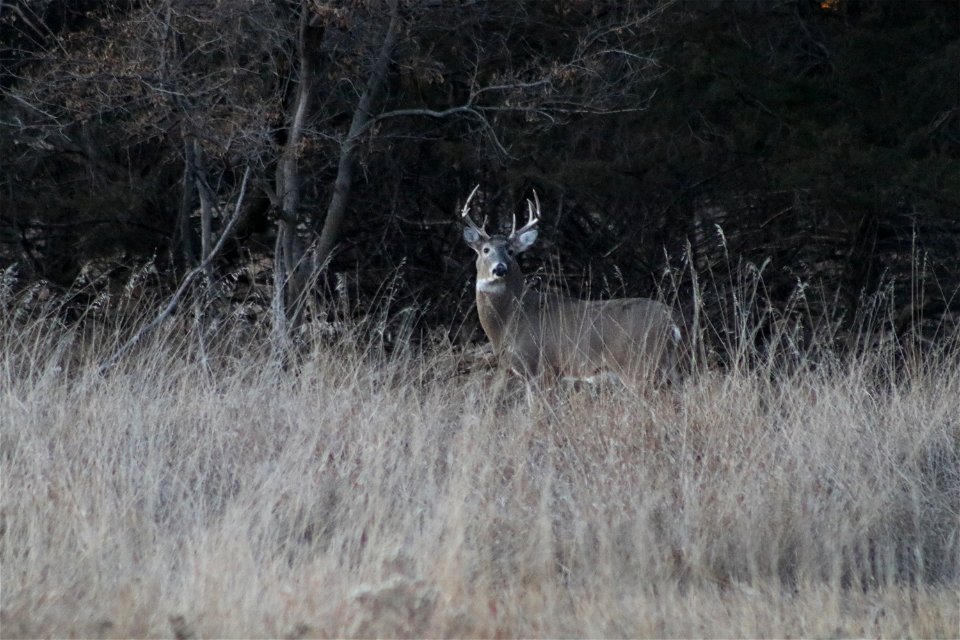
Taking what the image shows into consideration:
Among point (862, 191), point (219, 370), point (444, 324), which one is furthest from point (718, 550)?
point (444, 324)

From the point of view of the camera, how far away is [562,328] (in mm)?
9266

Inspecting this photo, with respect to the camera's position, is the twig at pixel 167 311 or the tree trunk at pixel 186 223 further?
the tree trunk at pixel 186 223

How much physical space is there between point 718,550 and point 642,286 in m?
7.35

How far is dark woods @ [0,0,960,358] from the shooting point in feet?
30.7

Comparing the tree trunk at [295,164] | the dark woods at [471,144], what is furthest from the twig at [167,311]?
the tree trunk at [295,164]

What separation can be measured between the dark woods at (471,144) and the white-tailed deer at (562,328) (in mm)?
495

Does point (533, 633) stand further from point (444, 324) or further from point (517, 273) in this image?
point (444, 324)

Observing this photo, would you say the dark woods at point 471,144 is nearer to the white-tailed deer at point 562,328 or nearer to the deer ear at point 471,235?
the white-tailed deer at point 562,328

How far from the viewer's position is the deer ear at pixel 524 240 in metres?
9.77

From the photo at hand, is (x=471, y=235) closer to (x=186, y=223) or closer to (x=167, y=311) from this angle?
(x=167, y=311)

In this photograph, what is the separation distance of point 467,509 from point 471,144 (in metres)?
6.11

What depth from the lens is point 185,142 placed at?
9.80 meters

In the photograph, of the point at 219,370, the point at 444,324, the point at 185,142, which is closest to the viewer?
the point at 219,370

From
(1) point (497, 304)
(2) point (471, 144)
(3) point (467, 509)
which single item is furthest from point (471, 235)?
(3) point (467, 509)
